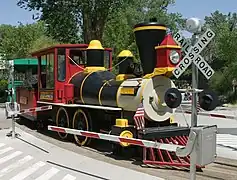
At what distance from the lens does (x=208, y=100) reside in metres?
6.11

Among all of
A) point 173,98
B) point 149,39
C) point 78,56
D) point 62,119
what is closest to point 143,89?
point 149,39

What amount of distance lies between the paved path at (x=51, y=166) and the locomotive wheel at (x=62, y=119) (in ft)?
3.03

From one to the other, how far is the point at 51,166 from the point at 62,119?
3487mm

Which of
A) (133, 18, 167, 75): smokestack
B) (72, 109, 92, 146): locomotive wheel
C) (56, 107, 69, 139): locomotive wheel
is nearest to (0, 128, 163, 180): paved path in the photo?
(72, 109, 92, 146): locomotive wheel

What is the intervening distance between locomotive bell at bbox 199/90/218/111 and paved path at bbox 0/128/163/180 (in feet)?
6.07

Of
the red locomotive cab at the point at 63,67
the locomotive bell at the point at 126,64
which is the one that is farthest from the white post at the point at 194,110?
the red locomotive cab at the point at 63,67

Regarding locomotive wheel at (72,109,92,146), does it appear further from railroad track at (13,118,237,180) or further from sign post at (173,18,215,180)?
sign post at (173,18,215,180)

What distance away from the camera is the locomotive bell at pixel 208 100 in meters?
6.10

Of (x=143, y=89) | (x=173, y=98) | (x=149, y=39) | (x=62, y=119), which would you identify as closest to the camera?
(x=173, y=98)

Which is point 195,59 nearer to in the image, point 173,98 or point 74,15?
point 173,98

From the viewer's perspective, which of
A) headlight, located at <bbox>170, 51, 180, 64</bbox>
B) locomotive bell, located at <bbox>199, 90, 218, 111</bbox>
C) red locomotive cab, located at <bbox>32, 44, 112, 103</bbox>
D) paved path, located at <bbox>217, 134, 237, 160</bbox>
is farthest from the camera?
red locomotive cab, located at <bbox>32, 44, 112, 103</bbox>

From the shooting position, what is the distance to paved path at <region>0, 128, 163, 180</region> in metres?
7.50

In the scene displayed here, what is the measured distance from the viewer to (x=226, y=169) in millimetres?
8031

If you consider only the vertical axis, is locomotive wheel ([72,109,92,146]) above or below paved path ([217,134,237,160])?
above
